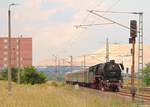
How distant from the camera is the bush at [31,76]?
276ft

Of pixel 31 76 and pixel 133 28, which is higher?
pixel 133 28

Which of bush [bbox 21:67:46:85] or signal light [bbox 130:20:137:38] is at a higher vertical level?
signal light [bbox 130:20:137:38]

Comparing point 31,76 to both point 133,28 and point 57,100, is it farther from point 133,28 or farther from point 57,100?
point 57,100

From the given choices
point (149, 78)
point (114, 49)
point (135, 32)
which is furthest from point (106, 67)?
point (114, 49)

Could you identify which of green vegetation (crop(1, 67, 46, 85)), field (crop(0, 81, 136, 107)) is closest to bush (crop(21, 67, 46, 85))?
green vegetation (crop(1, 67, 46, 85))

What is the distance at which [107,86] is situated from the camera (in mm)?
53094

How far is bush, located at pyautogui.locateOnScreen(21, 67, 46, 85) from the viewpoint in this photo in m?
84.0

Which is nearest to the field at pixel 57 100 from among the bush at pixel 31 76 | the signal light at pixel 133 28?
the signal light at pixel 133 28

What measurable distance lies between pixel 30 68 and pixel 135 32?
53436 mm

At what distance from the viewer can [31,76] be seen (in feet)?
280

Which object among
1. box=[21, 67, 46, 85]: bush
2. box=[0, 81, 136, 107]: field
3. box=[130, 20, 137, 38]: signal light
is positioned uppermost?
box=[130, 20, 137, 38]: signal light

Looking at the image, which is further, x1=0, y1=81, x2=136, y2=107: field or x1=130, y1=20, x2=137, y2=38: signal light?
x1=130, y1=20, x2=137, y2=38: signal light

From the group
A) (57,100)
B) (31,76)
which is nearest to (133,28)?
(57,100)

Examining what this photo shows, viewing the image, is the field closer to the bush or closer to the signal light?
the signal light
